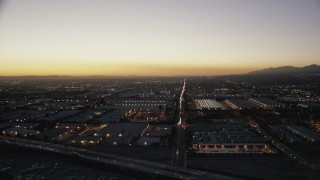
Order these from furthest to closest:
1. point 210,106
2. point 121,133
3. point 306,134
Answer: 1. point 210,106
2. point 121,133
3. point 306,134

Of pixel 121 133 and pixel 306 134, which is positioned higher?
pixel 306 134

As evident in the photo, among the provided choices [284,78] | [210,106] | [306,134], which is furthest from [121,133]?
[284,78]

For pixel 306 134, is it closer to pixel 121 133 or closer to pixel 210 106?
pixel 121 133

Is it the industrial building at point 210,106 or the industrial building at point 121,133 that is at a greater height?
the industrial building at point 210,106

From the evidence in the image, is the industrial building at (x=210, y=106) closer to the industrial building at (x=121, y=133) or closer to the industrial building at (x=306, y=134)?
the industrial building at (x=306, y=134)

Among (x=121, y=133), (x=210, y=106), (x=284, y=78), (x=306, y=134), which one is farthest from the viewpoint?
(x=284, y=78)

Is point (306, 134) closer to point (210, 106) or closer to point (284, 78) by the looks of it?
point (210, 106)

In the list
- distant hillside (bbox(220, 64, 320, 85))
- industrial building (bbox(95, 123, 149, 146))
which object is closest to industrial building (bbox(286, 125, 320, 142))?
industrial building (bbox(95, 123, 149, 146))

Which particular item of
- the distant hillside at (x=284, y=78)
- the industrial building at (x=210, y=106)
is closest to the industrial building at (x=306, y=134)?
the industrial building at (x=210, y=106)

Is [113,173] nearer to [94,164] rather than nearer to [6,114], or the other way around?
[94,164]

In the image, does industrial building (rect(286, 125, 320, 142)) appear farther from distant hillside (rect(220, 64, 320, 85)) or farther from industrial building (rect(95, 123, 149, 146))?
distant hillside (rect(220, 64, 320, 85))

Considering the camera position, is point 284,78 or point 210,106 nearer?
point 210,106

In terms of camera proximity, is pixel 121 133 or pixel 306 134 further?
pixel 121 133
